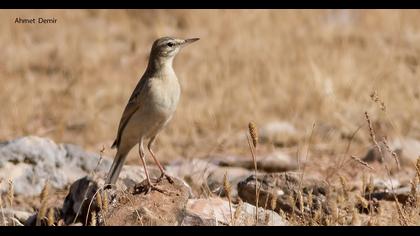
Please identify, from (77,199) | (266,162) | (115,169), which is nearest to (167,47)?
(115,169)

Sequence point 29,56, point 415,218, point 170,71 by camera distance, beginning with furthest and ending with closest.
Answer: point 29,56 < point 170,71 < point 415,218

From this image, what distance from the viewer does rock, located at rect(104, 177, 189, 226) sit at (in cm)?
554

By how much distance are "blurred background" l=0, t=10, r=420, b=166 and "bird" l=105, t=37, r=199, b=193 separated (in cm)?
194

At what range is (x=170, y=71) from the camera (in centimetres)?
735

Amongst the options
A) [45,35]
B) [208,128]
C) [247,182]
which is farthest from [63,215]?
[45,35]

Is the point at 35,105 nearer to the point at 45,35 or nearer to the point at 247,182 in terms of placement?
the point at 45,35

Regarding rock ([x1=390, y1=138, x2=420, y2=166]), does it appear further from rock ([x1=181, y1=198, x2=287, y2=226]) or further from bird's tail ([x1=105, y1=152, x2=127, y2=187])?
rock ([x1=181, y1=198, x2=287, y2=226])

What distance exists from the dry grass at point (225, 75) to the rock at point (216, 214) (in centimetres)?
238

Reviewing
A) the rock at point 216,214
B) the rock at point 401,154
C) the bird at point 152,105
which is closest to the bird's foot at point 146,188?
the rock at point 216,214

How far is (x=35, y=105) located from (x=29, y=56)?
6.62 ft

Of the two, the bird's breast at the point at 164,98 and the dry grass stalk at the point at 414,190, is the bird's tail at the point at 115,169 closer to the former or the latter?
the bird's breast at the point at 164,98

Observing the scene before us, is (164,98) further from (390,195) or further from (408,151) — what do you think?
(408,151)

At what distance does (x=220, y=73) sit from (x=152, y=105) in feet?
20.1

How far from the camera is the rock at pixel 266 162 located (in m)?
8.91
